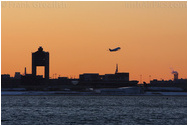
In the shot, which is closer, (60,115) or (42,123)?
(42,123)

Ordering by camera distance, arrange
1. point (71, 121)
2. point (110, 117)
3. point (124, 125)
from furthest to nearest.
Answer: point (110, 117) → point (71, 121) → point (124, 125)

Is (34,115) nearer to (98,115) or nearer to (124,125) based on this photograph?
(98,115)

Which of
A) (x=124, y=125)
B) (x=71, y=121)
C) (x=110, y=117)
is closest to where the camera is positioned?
(x=124, y=125)

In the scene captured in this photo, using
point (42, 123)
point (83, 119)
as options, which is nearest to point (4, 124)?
point (42, 123)

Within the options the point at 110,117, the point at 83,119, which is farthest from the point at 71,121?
the point at 110,117

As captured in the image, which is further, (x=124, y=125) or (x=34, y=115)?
(x=34, y=115)

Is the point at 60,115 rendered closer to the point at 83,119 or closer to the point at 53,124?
the point at 83,119

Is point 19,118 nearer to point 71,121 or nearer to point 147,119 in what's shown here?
point 71,121

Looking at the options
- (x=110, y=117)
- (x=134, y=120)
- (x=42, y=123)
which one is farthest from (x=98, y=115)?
(x=42, y=123)
